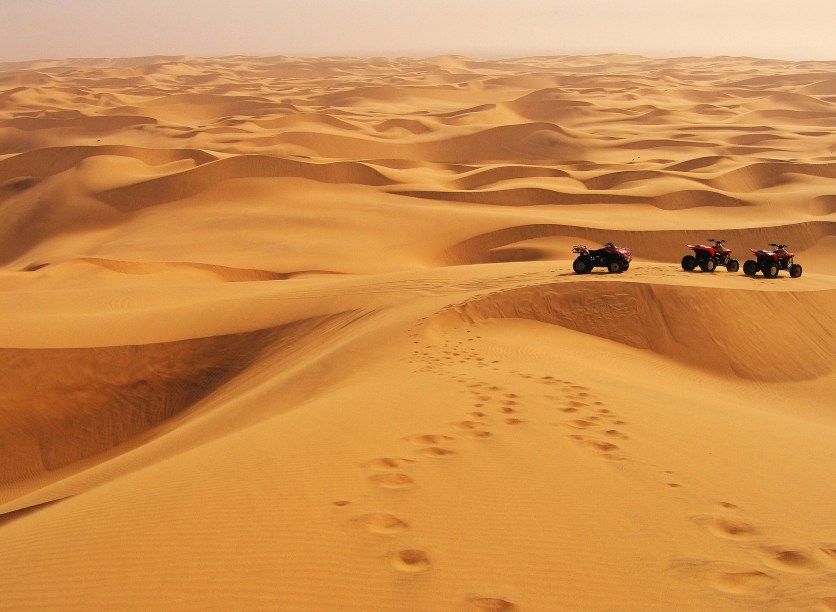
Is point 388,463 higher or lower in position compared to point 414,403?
lower

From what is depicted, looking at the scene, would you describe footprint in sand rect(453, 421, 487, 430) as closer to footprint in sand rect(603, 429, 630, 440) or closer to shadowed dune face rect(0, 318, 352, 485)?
footprint in sand rect(603, 429, 630, 440)

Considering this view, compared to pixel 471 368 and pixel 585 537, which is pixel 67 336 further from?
pixel 585 537

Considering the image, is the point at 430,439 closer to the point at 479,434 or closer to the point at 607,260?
the point at 479,434

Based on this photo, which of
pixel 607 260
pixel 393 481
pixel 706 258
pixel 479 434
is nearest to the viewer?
pixel 393 481

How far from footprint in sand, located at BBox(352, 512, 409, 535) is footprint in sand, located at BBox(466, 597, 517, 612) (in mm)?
742

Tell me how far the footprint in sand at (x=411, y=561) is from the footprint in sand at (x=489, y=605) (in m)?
0.35

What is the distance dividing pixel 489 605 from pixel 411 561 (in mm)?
517

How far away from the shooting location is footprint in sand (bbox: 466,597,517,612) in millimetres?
3428

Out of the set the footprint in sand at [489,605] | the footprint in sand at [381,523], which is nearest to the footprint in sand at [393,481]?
the footprint in sand at [381,523]

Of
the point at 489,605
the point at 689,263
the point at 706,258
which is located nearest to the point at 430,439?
the point at 489,605

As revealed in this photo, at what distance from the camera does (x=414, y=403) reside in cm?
644

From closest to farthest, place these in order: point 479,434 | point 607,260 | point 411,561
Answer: point 411,561, point 479,434, point 607,260

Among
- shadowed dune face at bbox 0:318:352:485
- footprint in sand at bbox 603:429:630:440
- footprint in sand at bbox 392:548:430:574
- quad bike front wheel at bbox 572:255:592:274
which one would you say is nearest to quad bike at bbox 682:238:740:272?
quad bike front wheel at bbox 572:255:592:274

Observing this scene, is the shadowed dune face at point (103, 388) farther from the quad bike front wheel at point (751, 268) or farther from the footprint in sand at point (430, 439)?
the quad bike front wheel at point (751, 268)
